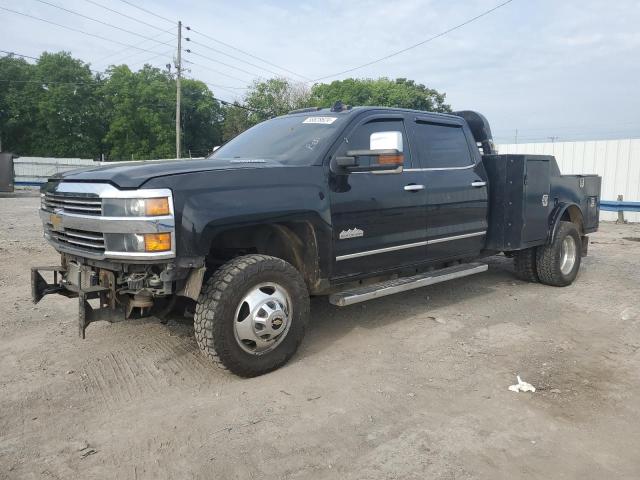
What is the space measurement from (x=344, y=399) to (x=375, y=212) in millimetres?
1641

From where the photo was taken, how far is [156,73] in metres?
60.9

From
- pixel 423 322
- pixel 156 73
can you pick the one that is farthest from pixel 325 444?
pixel 156 73

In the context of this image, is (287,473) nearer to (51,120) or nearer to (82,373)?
(82,373)

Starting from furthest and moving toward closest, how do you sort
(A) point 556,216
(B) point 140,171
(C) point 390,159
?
(A) point 556,216 → (C) point 390,159 → (B) point 140,171


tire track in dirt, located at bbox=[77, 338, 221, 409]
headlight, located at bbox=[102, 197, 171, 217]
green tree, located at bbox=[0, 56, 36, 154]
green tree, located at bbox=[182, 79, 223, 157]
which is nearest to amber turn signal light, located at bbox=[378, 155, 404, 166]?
headlight, located at bbox=[102, 197, 171, 217]

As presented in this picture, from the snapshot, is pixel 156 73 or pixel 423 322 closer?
pixel 423 322

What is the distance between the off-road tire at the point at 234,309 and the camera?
344cm

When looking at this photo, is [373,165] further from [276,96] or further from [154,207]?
[276,96]

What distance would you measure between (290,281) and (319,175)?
2.83 ft

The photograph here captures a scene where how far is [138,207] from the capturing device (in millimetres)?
3188

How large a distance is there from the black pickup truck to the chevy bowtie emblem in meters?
0.02

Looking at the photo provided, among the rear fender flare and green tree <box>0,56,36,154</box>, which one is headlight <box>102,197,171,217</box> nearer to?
the rear fender flare

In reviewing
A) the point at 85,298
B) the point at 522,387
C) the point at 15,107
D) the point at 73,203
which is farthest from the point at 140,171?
the point at 15,107

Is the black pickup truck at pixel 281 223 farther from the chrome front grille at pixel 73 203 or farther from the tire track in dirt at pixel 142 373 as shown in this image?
the tire track in dirt at pixel 142 373
